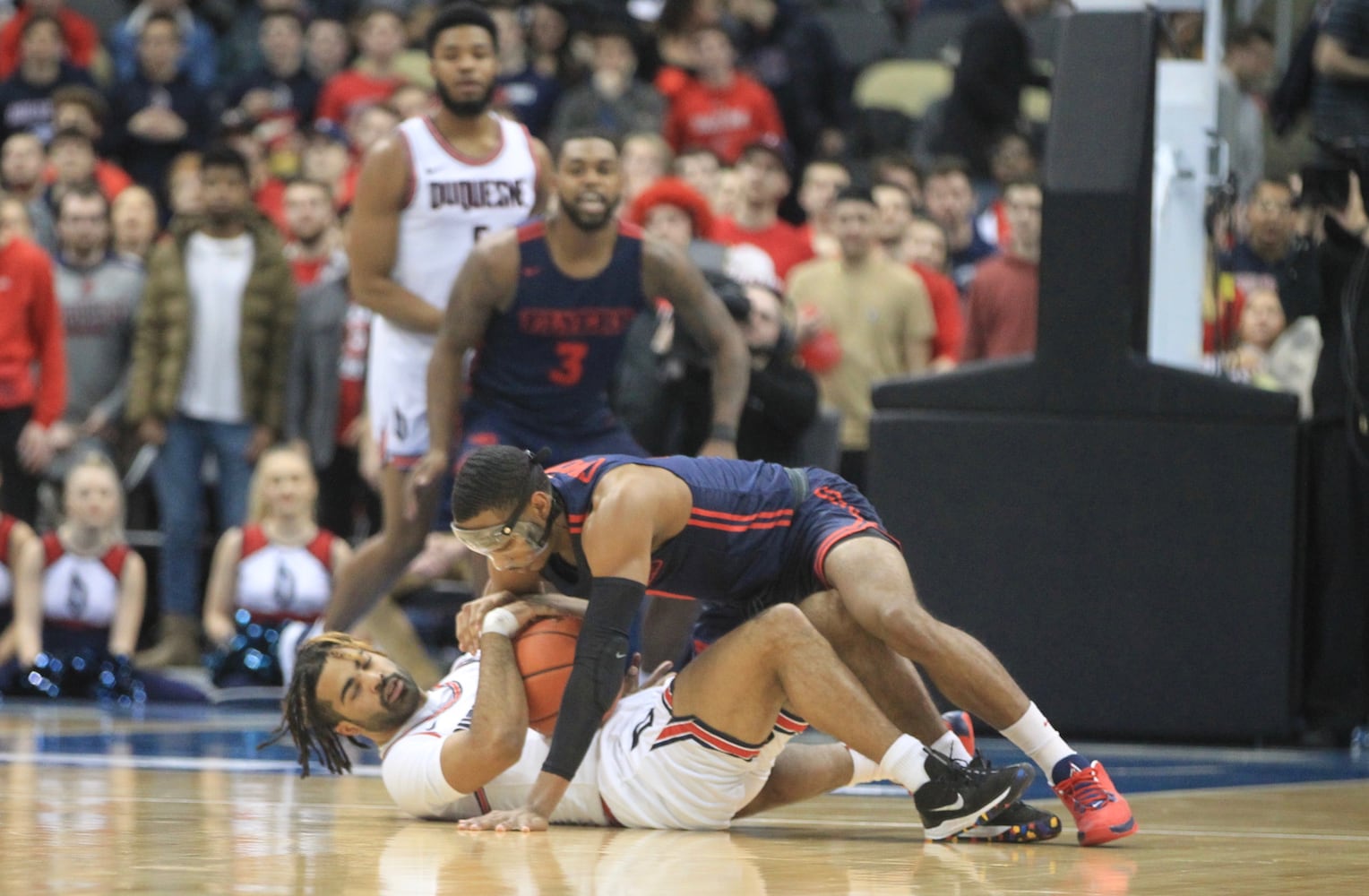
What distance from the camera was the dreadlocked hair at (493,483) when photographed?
496 cm

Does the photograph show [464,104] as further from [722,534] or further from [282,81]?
[282,81]

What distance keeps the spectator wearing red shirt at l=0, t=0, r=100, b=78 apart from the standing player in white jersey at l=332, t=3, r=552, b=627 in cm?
750

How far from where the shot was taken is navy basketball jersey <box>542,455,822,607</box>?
5.20 m

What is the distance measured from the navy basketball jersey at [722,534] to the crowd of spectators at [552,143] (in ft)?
10.8

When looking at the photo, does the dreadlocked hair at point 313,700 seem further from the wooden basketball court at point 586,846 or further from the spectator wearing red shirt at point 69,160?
the spectator wearing red shirt at point 69,160

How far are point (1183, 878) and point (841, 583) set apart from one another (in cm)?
117

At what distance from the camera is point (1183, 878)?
437 centimetres

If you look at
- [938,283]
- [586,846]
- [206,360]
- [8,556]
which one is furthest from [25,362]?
[586,846]

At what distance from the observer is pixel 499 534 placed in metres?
5.02

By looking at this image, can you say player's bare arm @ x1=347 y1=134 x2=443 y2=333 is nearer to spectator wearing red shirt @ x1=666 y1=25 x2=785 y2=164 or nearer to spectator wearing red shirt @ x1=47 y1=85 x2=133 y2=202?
spectator wearing red shirt @ x1=47 y1=85 x2=133 y2=202

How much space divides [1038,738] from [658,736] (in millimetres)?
911

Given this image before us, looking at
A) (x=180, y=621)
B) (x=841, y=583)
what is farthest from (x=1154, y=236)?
(x=180, y=621)

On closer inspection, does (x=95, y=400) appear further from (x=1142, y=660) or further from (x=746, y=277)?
(x=1142, y=660)

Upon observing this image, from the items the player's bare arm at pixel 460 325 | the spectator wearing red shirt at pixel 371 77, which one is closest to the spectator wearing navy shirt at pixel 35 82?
the spectator wearing red shirt at pixel 371 77
